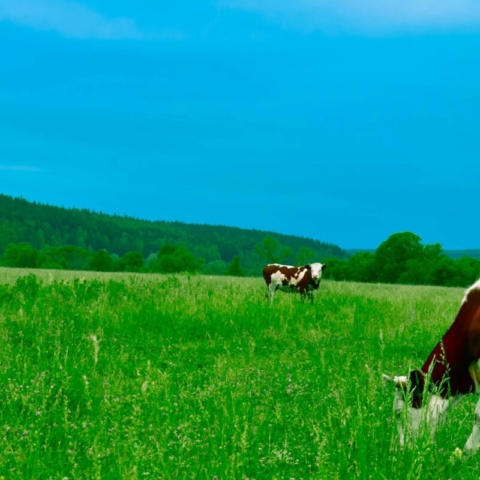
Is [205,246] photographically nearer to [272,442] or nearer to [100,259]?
[100,259]

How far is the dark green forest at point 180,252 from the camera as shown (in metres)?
64.5

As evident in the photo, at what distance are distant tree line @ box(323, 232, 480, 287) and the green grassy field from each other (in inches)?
1900

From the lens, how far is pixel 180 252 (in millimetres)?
89438

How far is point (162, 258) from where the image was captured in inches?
3366

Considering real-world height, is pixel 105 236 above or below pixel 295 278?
above

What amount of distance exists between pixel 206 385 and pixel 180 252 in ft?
272

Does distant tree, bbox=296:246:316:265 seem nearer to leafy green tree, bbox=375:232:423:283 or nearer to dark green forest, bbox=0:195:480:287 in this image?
dark green forest, bbox=0:195:480:287

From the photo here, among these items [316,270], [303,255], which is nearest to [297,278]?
[316,270]

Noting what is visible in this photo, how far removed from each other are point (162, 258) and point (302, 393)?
79532mm

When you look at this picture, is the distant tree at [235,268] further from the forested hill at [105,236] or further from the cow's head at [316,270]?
the forested hill at [105,236]

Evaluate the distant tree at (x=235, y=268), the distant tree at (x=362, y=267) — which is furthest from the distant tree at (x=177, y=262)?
the distant tree at (x=362, y=267)

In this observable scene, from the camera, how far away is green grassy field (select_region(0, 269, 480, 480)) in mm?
4070

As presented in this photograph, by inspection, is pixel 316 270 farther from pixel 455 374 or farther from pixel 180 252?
pixel 180 252

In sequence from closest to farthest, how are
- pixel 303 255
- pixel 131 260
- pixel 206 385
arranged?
pixel 206 385
pixel 303 255
pixel 131 260
